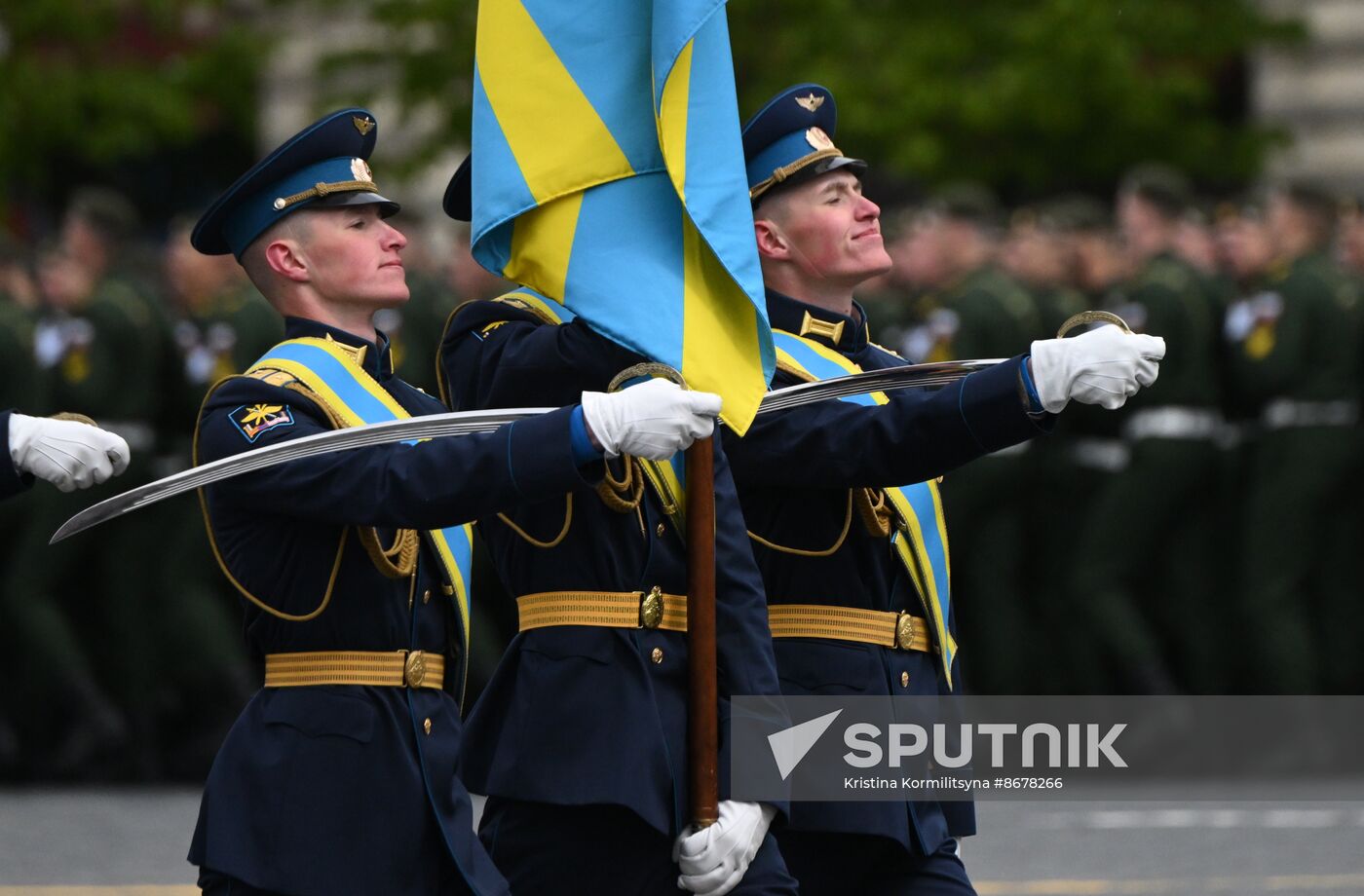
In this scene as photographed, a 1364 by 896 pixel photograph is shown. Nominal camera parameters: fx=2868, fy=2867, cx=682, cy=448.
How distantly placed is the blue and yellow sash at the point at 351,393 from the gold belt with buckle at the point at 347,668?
198 millimetres

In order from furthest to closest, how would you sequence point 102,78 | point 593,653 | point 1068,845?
point 102,78 → point 1068,845 → point 593,653

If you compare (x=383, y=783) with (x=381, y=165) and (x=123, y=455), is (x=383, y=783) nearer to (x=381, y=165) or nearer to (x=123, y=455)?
(x=123, y=455)

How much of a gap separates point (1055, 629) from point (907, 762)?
266 inches

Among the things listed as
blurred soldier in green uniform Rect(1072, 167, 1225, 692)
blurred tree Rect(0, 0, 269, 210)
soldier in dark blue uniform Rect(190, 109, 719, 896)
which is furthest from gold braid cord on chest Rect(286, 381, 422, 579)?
blurred tree Rect(0, 0, 269, 210)

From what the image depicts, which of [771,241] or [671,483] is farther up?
[771,241]

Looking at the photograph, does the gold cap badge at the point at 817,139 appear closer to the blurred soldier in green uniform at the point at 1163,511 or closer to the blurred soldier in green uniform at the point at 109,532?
the blurred soldier in green uniform at the point at 1163,511

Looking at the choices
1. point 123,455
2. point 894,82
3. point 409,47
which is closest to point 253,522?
point 123,455

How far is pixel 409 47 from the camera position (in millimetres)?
19062

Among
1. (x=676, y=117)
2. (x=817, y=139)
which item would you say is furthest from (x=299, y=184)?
(x=817, y=139)

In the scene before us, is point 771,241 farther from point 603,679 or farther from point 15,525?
point 15,525

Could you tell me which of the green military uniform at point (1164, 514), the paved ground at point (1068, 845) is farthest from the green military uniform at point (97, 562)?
the green military uniform at point (1164, 514)

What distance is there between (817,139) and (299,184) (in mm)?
1194

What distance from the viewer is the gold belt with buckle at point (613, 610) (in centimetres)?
527

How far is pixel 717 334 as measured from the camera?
5328 mm
